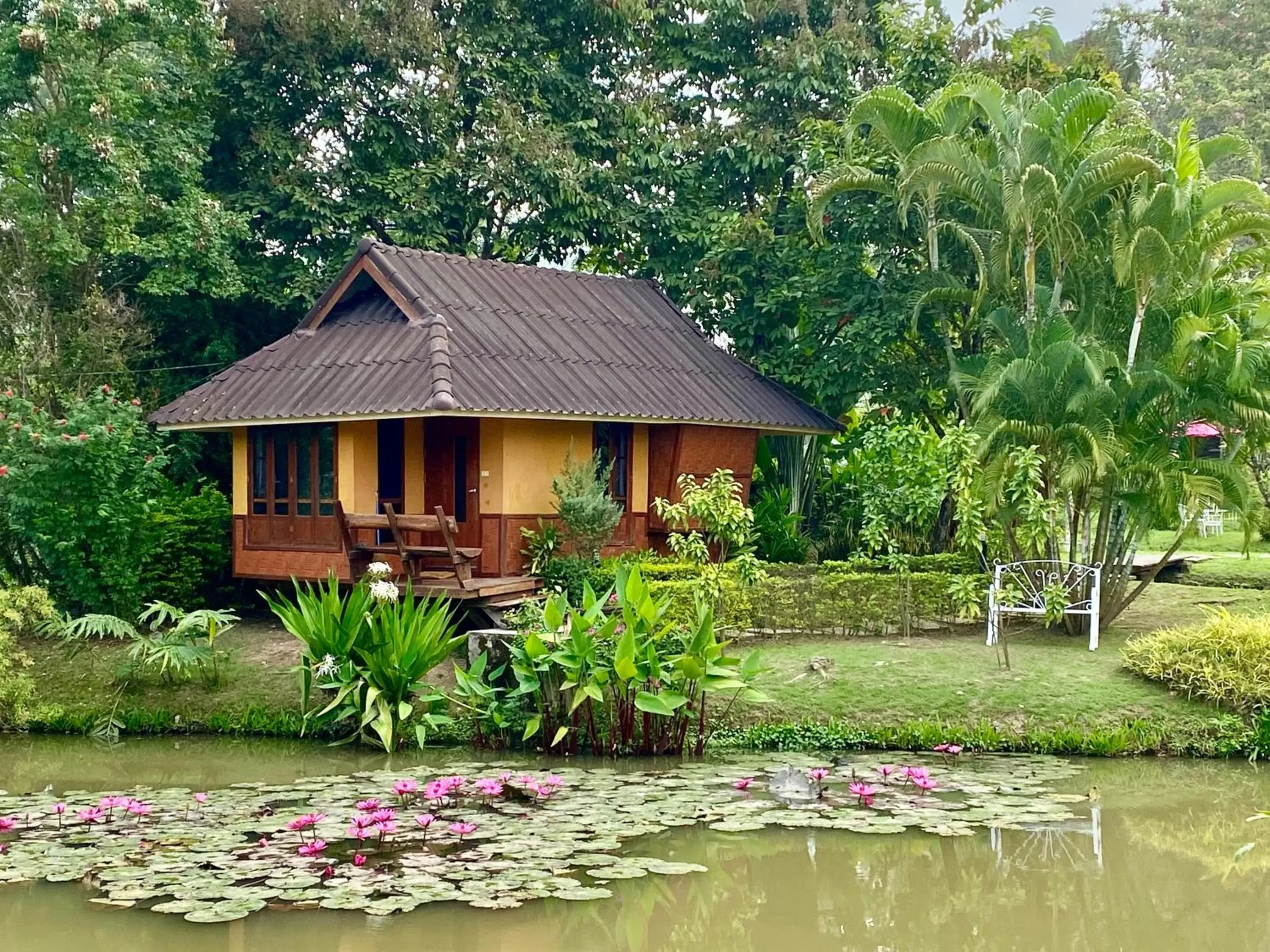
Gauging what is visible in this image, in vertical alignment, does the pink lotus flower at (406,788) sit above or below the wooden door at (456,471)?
below

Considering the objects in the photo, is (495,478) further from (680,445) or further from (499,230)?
(499,230)

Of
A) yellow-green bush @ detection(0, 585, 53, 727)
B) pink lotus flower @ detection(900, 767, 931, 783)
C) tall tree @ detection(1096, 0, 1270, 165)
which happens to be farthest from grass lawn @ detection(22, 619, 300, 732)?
tall tree @ detection(1096, 0, 1270, 165)

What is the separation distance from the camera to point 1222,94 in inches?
1422

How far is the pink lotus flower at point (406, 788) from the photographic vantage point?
9.80 meters

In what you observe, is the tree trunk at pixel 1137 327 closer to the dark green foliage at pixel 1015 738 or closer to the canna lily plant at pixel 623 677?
→ the dark green foliage at pixel 1015 738

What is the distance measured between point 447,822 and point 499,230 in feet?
49.8

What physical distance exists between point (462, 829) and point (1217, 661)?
7474 mm

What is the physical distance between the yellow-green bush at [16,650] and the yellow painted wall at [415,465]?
432 centimetres

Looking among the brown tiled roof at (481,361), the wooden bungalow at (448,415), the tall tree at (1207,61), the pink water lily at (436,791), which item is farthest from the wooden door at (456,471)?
the tall tree at (1207,61)

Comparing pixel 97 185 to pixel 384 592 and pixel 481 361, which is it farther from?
pixel 384 592

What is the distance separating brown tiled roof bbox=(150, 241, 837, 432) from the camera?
1528 cm

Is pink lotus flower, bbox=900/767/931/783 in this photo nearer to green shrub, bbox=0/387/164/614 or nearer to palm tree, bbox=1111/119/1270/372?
palm tree, bbox=1111/119/1270/372

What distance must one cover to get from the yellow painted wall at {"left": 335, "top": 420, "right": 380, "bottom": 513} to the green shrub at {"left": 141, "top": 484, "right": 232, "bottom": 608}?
2.12 metres

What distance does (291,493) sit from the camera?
55.1 ft
